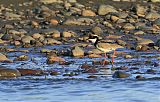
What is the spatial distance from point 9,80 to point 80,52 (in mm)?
4393

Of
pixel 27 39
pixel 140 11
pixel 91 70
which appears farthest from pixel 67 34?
pixel 91 70

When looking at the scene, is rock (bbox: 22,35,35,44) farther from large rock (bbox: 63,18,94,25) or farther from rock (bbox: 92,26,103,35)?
large rock (bbox: 63,18,94,25)

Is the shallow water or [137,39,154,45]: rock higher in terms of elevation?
[137,39,154,45]: rock

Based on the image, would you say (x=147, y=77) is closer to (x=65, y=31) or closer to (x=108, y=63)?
(x=108, y=63)

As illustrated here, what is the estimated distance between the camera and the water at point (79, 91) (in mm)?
12484

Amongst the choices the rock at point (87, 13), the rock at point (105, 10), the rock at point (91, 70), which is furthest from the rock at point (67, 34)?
the rock at point (91, 70)

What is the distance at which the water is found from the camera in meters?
12.5

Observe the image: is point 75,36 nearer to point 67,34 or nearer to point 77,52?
point 67,34

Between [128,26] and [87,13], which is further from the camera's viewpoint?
[87,13]

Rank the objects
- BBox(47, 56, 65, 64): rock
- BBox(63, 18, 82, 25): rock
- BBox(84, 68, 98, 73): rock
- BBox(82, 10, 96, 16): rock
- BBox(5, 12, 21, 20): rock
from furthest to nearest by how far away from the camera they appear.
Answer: BBox(82, 10, 96, 16): rock
BBox(5, 12, 21, 20): rock
BBox(63, 18, 82, 25): rock
BBox(47, 56, 65, 64): rock
BBox(84, 68, 98, 73): rock

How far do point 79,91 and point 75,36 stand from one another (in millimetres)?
10360

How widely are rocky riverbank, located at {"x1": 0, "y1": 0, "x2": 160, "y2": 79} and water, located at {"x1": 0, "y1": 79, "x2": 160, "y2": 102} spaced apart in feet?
2.69

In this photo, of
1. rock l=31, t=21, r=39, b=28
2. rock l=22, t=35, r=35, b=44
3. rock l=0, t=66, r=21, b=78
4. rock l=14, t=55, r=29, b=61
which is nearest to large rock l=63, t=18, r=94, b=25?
rock l=31, t=21, r=39, b=28

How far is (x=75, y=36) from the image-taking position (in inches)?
928
